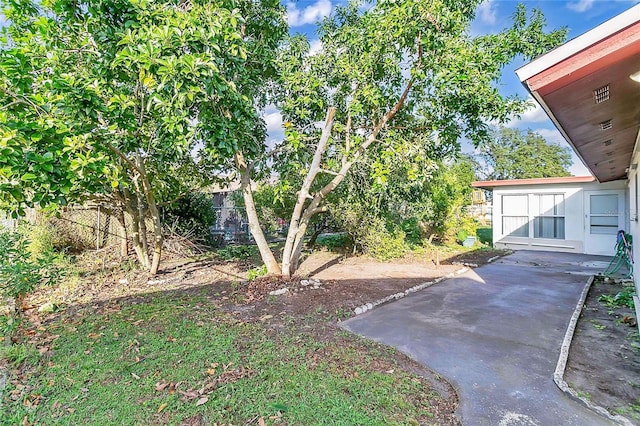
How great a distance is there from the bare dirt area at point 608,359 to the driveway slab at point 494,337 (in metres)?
0.20

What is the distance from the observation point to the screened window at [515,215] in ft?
41.1

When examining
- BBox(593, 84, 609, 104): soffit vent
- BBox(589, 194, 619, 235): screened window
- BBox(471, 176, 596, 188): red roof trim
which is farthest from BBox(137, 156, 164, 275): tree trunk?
BBox(589, 194, 619, 235): screened window

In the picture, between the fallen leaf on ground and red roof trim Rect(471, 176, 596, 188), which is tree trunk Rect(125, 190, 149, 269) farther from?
red roof trim Rect(471, 176, 596, 188)

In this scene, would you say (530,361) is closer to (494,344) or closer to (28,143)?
(494,344)

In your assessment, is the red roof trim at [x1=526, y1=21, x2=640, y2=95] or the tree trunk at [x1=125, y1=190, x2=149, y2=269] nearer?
the red roof trim at [x1=526, y1=21, x2=640, y2=95]

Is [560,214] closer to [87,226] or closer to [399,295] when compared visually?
[399,295]

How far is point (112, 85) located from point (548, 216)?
13798 millimetres

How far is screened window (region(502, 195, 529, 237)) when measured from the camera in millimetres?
12517

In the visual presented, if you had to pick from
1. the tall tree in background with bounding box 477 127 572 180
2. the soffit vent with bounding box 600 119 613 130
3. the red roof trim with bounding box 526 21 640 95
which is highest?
the tall tree in background with bounding box 477 127 572 180

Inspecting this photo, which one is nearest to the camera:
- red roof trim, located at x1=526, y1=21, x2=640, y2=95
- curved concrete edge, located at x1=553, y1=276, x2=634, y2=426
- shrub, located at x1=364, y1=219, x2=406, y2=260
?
red roof trim, located at x1=526, y1=21, x2=640, y2=95

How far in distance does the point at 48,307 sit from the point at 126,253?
3713mm

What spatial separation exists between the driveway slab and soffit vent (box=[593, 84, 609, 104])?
2.82 meters

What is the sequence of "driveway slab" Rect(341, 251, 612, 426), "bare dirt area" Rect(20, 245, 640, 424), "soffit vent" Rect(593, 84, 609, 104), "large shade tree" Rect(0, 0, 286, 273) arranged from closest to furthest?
"driveway slab" Rect(341, 251, 612, 426) < "soffit vent" Rect(593, 84, 609, 104) < "bare dirt area" Rect(20, 245, 640, 424) < "large shade tree" Rect(0, 0, 286, 273)

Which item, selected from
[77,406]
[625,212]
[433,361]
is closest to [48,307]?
[77,406]
